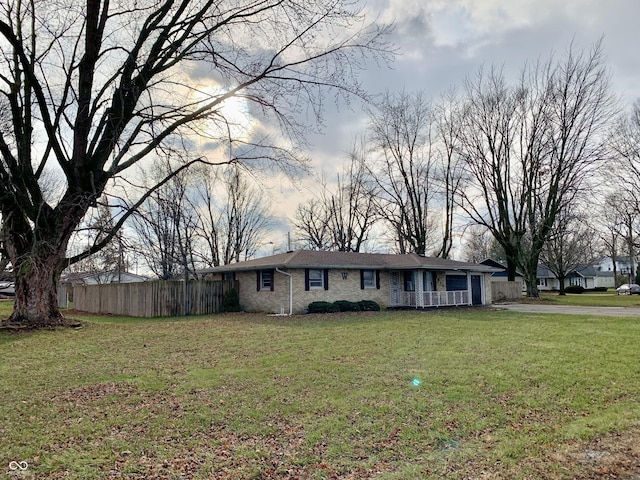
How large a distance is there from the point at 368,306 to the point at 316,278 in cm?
305

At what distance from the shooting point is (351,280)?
71.8ft

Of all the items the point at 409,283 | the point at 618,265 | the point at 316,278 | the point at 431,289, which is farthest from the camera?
the point at 618,265

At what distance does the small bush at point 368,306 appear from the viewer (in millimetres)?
21109

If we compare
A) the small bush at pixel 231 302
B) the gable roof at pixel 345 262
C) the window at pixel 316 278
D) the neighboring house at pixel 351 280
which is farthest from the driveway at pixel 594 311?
the small bush at pixel 231 302

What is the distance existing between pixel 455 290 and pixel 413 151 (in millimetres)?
12154

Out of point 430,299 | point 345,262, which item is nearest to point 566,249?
point 430,299

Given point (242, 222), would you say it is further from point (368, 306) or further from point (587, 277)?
point (587, 277)

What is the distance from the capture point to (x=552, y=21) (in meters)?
11.1

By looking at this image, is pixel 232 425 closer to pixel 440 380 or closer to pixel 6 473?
pixel 6 473

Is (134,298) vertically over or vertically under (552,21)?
Answer: under

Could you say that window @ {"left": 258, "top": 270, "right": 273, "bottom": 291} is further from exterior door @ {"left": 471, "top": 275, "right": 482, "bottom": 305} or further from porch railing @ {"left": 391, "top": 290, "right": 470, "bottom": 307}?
exterior door @ {"left": 471, "top": 275, "right": 482, "bottom": 305}

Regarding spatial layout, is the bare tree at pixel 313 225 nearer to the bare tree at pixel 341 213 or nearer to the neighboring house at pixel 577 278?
the bare tree at pixel 341 213

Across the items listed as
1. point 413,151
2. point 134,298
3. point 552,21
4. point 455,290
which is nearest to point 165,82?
point 552,21

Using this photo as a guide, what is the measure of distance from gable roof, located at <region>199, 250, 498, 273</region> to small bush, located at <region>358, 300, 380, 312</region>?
1791mm
